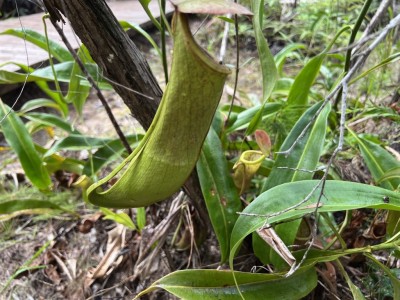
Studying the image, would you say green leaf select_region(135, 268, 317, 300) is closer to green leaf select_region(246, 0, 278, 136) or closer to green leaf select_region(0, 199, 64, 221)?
green leaf select_region(246, 0, 278, 136)

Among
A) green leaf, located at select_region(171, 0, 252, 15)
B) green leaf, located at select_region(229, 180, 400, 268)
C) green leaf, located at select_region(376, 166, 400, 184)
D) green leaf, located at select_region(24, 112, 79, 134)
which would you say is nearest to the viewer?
green leaf, located at select_region(171, 0, 252, 15)

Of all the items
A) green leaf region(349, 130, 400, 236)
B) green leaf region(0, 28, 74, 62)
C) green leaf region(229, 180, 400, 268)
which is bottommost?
green leaf region(349, 130, 400, 236)

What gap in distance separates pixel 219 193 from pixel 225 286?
0.15 metres

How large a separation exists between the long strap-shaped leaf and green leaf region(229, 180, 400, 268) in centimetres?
12

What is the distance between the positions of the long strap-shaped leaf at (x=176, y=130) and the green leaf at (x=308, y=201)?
12 cm

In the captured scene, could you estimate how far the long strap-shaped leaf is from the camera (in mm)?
355

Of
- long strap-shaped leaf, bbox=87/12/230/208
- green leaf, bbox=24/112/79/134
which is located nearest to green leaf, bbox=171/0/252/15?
long strap-shaped leaf, bbox=87/12/230/208

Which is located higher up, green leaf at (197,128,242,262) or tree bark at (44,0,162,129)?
tree bark at (44,0,162,129)

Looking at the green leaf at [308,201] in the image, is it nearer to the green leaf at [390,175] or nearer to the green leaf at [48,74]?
the green leaf at [390,175]

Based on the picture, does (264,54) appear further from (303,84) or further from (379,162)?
(379,162)

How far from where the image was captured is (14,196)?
108 centimetres

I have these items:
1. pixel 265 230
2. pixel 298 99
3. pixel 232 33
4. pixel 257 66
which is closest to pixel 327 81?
pixel 298 99

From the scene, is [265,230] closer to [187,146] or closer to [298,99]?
[187,146]

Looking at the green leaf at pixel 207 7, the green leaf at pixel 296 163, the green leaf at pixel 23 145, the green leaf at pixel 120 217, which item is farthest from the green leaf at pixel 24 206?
the green leaf at pixel 207 7
